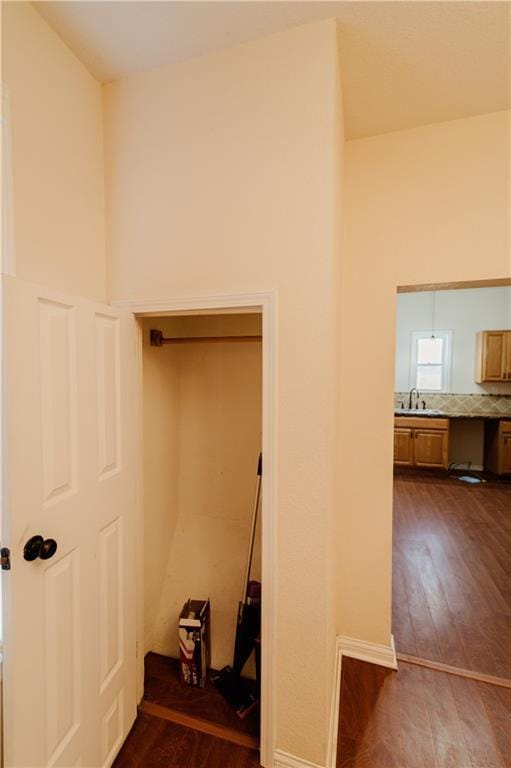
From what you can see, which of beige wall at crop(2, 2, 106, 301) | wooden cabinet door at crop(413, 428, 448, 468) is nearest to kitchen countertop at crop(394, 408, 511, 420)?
wooden cabinet door at crop(413, 428, 448, 468)

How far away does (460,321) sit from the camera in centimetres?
558

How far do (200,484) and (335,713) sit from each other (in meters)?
1.28

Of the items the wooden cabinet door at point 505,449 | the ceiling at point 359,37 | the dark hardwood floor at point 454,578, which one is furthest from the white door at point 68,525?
the wooden cabinet door at point 505,449

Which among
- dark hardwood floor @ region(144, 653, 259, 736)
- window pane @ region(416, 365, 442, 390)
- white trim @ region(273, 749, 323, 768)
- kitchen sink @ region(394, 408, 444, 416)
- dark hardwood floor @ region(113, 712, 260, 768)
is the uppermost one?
window pane @ region(416, 365, 442, 390)

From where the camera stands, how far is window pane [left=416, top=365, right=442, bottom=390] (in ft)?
19.0

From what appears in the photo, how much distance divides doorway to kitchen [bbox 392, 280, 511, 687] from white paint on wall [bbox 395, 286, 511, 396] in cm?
2

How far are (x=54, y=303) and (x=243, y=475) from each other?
138 centimetres

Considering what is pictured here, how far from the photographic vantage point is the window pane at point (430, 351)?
573 centimetres

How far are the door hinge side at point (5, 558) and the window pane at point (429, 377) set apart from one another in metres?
6.11

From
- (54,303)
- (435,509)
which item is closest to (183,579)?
(54,303)

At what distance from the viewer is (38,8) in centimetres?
120

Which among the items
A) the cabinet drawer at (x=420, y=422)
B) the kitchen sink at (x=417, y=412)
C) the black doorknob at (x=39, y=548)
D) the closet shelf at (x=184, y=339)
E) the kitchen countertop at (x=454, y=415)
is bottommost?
the cabinet drawer at (x=420, y=422)

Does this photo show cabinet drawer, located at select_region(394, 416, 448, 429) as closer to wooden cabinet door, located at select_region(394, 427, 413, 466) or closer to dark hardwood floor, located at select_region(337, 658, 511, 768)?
wooden cabinet door, located at select_region(394, 427, 413, 466)

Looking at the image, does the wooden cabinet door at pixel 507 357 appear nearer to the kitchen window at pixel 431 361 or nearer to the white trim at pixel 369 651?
the kitchen window at pixel 431 361
